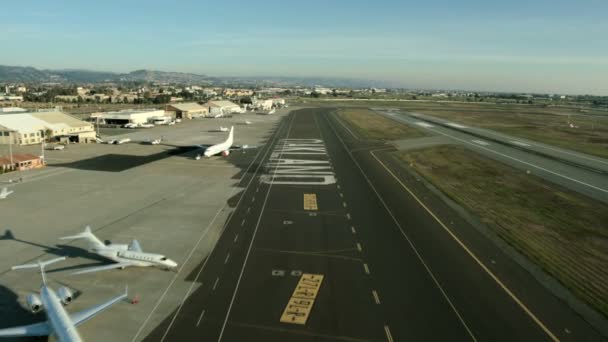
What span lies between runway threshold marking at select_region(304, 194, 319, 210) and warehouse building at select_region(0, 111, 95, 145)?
81.9m

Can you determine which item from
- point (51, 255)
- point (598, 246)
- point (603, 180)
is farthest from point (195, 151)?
point (603, 180)

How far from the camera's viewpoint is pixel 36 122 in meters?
107

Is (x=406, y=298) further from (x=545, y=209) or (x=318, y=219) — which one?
(x=545, y=209)

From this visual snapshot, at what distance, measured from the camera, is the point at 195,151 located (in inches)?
3812

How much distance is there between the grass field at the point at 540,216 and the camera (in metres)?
36.0

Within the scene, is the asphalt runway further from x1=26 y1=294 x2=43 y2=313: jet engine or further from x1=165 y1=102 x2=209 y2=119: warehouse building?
x1=165 y1=102 x2=209 y2=119: warehouse building

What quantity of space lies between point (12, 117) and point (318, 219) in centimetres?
10156

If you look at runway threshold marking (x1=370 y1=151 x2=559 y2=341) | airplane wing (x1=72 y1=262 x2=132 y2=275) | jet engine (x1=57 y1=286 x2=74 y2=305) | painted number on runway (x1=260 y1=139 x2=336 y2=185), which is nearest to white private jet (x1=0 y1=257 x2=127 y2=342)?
jet engine (x1=57 y1=286 x2=74 y2=305)

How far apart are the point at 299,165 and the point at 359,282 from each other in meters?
50.9

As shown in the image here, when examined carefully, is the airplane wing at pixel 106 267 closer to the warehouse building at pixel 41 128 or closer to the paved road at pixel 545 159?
the paved road at pixel 545 159

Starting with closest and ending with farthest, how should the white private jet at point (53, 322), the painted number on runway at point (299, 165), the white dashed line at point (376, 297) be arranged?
the white private jet at point (53, 322)
the white dashed line at point (376, 297)
the painted number on runway at point (299, 165)

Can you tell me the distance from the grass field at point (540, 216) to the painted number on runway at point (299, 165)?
2011cm

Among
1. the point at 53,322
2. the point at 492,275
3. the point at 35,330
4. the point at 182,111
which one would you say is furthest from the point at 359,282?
the point at 182,111

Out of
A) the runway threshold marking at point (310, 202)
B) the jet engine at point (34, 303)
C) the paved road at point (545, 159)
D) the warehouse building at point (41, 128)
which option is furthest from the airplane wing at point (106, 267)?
the warehouse building at point (41, 128)
